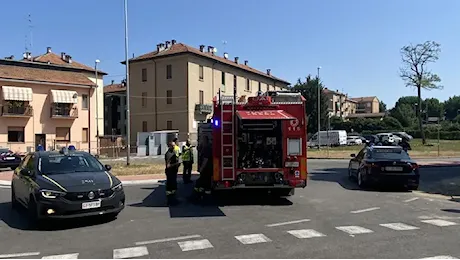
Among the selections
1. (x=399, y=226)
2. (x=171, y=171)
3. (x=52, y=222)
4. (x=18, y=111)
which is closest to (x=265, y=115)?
(x=171, y=171)

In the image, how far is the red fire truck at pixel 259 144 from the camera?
11742 millimetres

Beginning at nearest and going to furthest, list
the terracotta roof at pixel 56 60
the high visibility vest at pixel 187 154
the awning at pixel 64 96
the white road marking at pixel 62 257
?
the white road marking at pixel 62 257 < the high visibility vest at pixel 187 154 < the awning at pixel 64 96 < the terracotta roof at pixel 56 60

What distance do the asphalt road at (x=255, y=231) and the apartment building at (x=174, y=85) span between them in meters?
42.8

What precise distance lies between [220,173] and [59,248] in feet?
16.0

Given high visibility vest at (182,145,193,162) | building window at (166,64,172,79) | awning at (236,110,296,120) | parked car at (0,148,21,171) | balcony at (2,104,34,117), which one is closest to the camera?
awning at (236,110,296,120)

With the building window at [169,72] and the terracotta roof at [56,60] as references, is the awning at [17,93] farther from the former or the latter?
the building window at [169,72]

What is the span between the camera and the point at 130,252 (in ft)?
23.6

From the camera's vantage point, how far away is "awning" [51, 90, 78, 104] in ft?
159

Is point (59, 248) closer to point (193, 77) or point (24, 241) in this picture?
point (24, 241)

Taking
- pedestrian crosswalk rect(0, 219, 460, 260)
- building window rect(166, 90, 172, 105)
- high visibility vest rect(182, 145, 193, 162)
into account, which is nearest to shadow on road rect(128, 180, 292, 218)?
pedestrian crosswalk rect(0, 219, 460, 260)

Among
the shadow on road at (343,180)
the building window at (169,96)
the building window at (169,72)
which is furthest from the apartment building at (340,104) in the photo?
the shadow on road at (343,180)

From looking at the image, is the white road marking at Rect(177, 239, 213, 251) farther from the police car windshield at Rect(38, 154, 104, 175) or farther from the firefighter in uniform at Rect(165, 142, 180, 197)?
the firefighter in uniform at Rect(165, 142, 180, 197)

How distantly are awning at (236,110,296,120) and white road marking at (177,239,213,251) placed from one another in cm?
414

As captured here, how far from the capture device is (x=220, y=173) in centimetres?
1170
